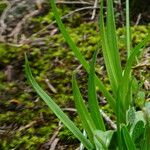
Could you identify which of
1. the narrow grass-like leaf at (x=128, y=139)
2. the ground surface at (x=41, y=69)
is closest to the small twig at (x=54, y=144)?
the ground surface at (x=41, y=69)

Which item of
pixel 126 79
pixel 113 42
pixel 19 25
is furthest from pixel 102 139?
pixel 19 25

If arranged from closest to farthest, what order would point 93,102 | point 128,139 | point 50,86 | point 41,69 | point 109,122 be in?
point 128,139, point 93,102, point 109,122, point 50,86, point 41,69

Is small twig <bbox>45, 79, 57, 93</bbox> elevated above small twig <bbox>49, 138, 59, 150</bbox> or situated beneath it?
elevated above

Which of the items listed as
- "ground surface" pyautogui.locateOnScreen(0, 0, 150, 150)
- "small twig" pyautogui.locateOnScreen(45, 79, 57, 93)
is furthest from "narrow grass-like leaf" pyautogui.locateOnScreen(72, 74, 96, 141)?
"small twig" pyautogui.locateOnScreen(45, 79, 57, 93)

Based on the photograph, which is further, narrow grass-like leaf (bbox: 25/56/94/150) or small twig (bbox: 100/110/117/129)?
small twig (bbox: 100/110/117/129)

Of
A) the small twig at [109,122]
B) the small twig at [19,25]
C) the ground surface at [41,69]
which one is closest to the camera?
the small twig at [109,122]

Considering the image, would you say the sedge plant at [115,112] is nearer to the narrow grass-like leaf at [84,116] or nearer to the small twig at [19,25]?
the narrow grass-like leaf at [84,116]

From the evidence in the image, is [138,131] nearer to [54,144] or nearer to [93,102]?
[93,102]

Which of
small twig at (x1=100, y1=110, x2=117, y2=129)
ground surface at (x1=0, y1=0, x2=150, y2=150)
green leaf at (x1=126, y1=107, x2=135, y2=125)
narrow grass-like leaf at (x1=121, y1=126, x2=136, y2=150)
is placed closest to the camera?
narrow grass-like leaf at (x1=121, y1=126, x2=136, y2=150)

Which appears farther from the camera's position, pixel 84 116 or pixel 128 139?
pixel 84 116

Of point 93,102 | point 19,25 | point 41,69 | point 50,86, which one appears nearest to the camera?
point 93,102

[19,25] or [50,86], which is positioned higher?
[19,25]

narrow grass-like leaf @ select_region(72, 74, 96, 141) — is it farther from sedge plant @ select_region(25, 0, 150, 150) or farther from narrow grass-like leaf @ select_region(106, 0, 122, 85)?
narrow grass-like leaf @ select_region(106, 0, 122, 85)
